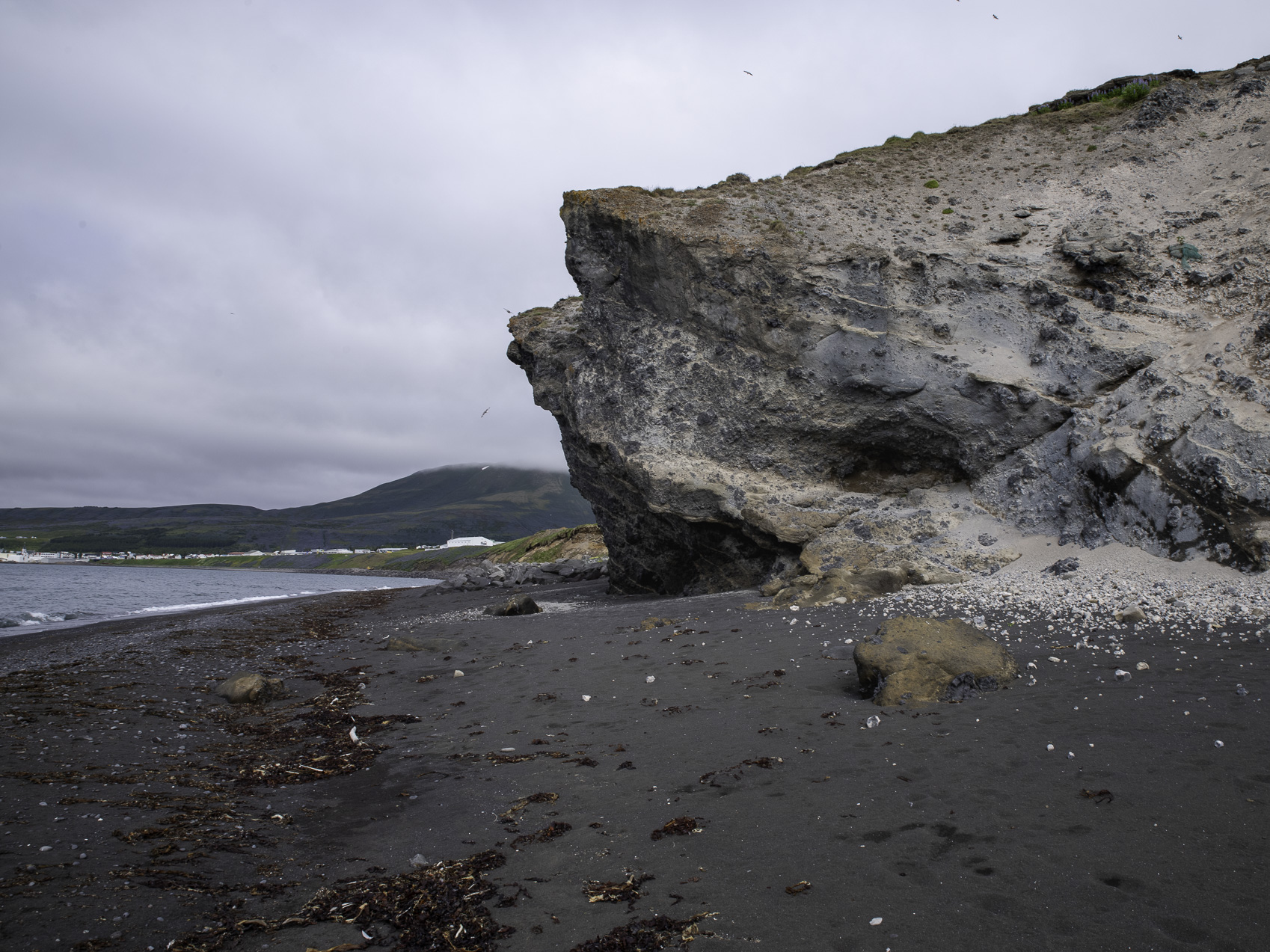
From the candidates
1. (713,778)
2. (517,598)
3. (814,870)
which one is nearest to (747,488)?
(517,598)

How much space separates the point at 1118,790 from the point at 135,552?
21419 centimetres

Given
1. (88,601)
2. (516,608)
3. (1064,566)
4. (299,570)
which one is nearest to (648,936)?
(1064,566)

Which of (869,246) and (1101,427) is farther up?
(869,246)

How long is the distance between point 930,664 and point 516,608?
14.0 m

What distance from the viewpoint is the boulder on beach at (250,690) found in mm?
10438

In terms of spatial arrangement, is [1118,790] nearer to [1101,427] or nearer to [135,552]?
[1101,427]

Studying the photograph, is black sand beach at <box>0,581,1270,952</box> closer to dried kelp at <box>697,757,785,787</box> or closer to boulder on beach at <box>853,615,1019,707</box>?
dried kelp at <box>697,757,785,787</box>

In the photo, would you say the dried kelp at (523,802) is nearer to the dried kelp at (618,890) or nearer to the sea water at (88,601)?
the dried kelp at (618,890)

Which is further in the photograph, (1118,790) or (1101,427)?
(1101,427)

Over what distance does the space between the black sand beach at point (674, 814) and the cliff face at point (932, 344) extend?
6.87 m

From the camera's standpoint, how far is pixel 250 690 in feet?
34.5

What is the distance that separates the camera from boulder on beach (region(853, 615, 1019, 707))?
23.8 feet

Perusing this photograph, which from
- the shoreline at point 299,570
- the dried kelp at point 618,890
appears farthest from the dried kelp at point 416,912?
the shoreline at point 299,570

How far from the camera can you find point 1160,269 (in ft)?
54.0
